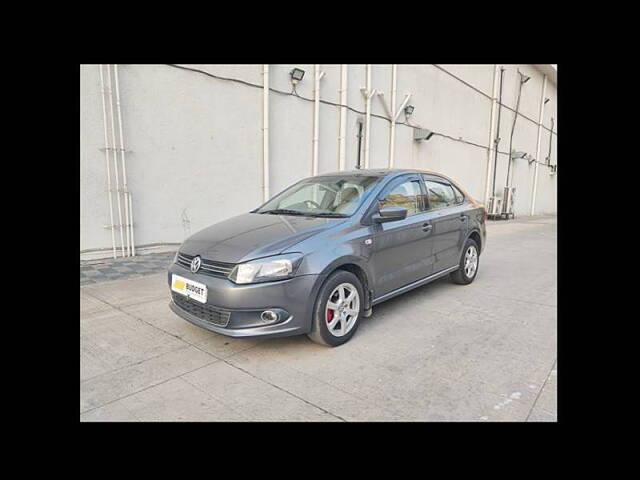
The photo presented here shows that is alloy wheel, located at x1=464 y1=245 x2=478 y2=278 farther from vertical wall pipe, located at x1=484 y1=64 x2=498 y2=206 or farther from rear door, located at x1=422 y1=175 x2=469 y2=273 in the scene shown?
vertical wall pipe, located at x1=484 y1=64 x2=498 y2=206

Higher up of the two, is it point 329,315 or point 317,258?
point 317,258

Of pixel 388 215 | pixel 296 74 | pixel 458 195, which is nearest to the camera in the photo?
pixel 388 215

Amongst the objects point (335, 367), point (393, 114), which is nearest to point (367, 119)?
point (393, 114)

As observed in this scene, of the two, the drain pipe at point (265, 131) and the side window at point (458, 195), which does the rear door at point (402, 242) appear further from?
the drain pipe at point (265, 131)

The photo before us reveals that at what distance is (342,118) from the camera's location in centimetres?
975

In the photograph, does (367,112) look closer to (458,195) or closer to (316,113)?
(316,113)

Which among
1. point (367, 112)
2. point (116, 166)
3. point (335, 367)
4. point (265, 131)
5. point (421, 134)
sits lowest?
point (335, 367)

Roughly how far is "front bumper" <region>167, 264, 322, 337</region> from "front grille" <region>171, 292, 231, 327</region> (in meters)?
0.03

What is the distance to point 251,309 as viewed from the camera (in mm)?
2920

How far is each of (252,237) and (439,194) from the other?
2.54 m

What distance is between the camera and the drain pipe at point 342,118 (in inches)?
378

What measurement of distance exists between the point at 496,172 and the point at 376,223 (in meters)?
16.2

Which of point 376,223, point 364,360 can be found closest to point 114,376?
point 364,360

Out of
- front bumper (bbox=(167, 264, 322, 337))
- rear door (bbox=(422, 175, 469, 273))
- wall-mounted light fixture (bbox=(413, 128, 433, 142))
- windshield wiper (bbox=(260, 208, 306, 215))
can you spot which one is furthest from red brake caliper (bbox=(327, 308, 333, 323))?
wall-mounted light fixture (bbox=(413, 128, 433, 142))
